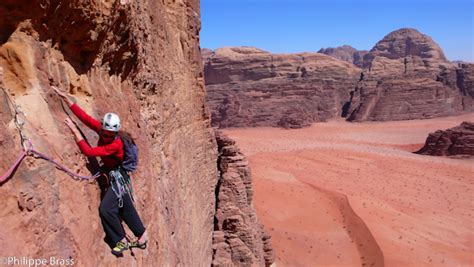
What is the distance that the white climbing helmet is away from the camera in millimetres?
3492

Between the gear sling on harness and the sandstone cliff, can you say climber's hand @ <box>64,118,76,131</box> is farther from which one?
the sandstone cliff

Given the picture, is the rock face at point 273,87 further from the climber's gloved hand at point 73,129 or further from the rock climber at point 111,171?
the climber's gloved hand at point 73,129

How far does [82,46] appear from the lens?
13.2 feet

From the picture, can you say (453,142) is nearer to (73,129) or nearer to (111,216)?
(111,216)

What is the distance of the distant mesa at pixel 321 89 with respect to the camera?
50562 millimetres

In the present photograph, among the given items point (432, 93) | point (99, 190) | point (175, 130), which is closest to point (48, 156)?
point (99, 190)

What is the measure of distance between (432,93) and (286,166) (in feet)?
112

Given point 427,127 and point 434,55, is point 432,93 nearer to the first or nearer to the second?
point 427,127

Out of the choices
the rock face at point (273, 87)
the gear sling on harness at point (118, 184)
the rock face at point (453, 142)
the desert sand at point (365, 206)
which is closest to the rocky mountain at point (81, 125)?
the gear sling on harness at point (118, 184)

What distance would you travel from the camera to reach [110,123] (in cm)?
350

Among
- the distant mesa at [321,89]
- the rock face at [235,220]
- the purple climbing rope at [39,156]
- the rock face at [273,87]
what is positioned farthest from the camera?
the distant mesa at [321,89]

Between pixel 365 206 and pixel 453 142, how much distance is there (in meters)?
18.0

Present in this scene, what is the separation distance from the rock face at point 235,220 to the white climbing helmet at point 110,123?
5709 millimetres

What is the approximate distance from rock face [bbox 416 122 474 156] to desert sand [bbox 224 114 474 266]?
3.33 ft
